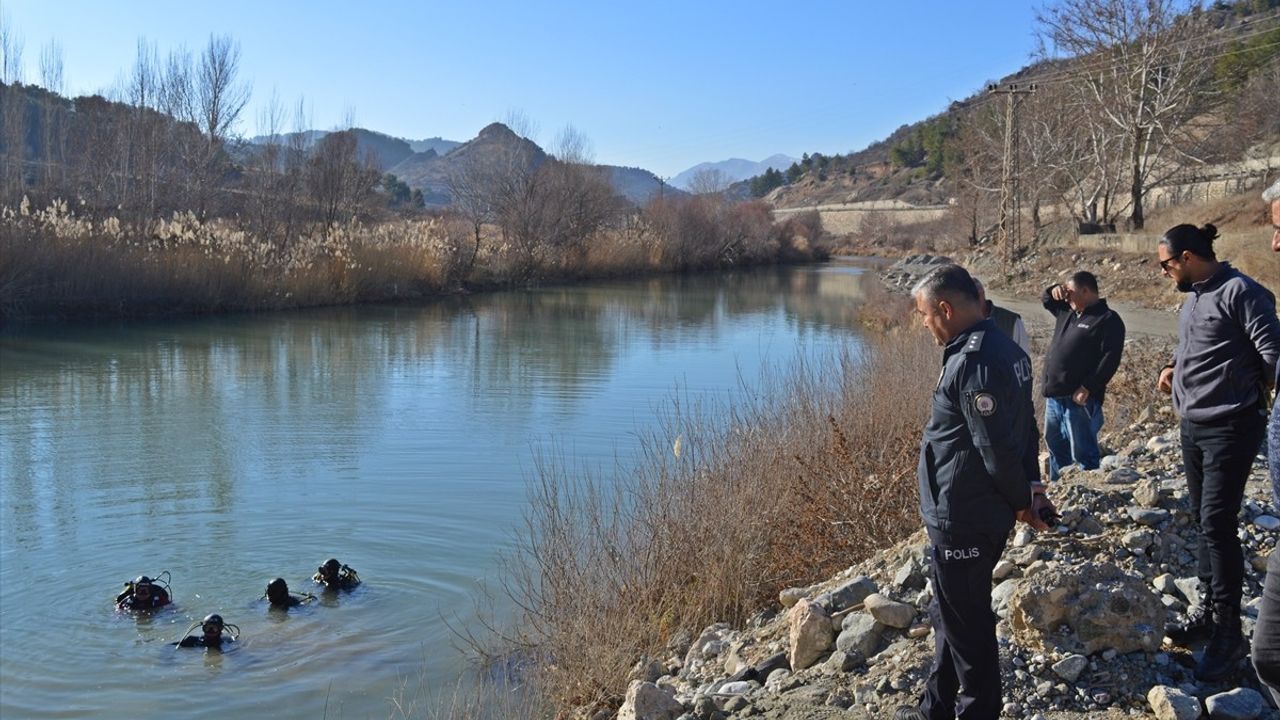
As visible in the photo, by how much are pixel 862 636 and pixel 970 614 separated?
1468 millimetres

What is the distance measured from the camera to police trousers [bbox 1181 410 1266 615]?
481 cm

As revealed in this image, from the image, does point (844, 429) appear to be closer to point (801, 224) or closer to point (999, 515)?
point (999, 515)

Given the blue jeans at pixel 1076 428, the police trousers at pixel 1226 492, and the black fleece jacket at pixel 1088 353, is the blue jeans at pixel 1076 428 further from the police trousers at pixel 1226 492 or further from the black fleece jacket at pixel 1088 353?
the police trousers at pixel 1226 492

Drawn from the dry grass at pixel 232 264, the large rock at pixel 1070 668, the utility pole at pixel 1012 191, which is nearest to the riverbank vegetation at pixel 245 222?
the dry grass at pixel 232 264

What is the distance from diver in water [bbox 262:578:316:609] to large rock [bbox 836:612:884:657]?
517cm

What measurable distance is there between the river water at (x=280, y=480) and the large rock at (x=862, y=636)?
3.09 metres

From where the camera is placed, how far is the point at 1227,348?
4980 mm

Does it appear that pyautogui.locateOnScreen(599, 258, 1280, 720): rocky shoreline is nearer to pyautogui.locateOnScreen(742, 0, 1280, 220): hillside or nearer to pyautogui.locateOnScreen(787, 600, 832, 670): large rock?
pyautogui.locateOnScreen(787, 600, 832, 670): large rock

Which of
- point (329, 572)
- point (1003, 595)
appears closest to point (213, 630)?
point (329, 572)

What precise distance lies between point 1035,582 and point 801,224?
8954 cm

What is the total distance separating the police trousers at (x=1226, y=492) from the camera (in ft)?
15.8

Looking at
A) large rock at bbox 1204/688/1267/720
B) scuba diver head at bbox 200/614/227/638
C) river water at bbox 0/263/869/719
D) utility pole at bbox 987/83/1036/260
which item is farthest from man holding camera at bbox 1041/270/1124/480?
utility pole at bbox 987/83/1036/260

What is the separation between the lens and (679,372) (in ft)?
73.9

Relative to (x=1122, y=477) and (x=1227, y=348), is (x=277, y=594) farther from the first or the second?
(x=1227, y=348)
